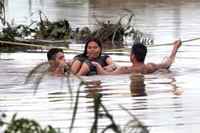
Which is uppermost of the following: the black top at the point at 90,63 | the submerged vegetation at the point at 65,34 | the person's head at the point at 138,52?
the person's head at the point at 138,52

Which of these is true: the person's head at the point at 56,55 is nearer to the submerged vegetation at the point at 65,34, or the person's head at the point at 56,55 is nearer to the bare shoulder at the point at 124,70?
the bare shoulder at the point at 124,70

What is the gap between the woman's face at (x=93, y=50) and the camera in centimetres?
1267

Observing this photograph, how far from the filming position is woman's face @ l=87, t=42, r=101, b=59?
12672 millimetres

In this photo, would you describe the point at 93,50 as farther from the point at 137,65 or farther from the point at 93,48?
the point at 137,65

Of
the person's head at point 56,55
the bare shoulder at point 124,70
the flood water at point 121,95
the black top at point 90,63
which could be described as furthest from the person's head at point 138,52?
the person's head at point 56,55

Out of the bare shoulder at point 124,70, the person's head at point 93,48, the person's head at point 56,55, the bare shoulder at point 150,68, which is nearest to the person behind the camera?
the person's head at point 56,55

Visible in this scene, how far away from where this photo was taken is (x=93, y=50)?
501 inches

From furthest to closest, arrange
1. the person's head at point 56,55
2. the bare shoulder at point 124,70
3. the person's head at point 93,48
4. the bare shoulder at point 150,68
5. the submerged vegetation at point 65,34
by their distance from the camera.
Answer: the submerged vegetation at point 65,34, the bare shoulder at point 150,68, the bare shoulder at point 124,70, the person's head at point 93,48, the person's head at point 56,55

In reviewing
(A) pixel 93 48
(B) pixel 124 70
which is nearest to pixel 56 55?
(A) pixel 93 48

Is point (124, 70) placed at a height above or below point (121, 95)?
below

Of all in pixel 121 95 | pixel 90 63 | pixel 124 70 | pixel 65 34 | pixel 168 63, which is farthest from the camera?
pixel 65 34

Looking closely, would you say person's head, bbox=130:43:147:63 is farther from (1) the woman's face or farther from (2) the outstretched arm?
(1) the woman's face

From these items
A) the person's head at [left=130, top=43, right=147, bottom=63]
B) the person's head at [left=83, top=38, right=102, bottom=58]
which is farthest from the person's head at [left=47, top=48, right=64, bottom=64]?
the person's head at [left=130, top=43, right=147, bottom=63]

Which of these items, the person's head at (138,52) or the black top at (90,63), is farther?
the person's head at (138,52)
